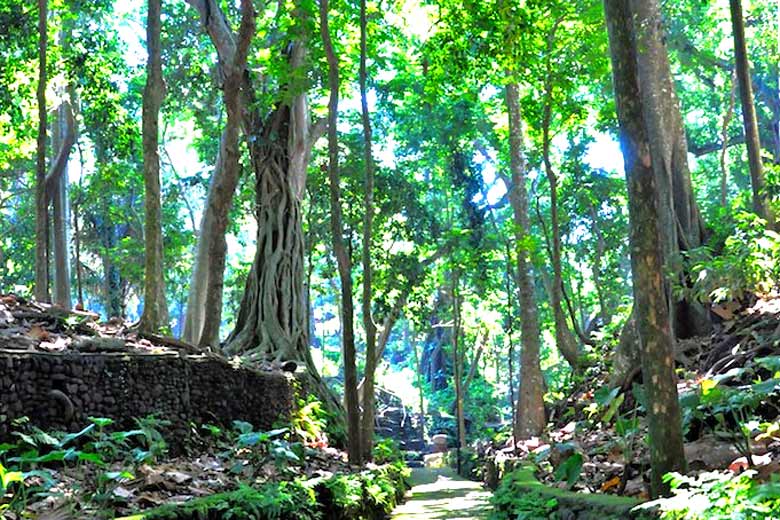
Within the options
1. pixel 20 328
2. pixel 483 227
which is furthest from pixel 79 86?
pixel 483 227

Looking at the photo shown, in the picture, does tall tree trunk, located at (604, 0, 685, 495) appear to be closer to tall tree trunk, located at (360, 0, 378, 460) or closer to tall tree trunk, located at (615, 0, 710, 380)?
tall tree trunk, located at (615, 0, 710, 380)

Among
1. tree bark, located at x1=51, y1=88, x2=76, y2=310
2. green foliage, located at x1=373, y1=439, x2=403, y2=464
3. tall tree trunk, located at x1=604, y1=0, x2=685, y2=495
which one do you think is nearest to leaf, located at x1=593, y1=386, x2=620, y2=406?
tall tree trunk, located at x1=604, y1=0, x2=685, y2=495

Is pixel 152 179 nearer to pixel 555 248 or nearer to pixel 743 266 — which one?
pixel 555 248

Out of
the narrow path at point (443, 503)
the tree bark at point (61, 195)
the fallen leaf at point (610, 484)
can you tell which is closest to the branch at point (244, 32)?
the tree bark at point (61, 195)

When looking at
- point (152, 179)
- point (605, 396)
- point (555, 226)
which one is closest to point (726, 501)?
point (605, 396)

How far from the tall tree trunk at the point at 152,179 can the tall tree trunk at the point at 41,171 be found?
1.96 meters

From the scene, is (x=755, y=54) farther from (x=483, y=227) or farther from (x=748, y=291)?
(x=748, y=291)

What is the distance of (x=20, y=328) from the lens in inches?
408

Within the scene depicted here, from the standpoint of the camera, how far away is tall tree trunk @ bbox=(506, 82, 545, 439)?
50.4 ft

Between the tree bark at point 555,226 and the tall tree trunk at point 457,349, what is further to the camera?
the tall tree trunk at point 457,349

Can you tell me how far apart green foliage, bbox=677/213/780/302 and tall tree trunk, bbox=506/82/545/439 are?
194 inches

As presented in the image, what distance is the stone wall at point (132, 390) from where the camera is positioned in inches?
324

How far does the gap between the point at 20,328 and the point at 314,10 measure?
591 centimetres

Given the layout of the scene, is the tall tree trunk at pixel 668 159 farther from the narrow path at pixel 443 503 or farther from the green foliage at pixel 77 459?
the green foliage at pixel 77 459
